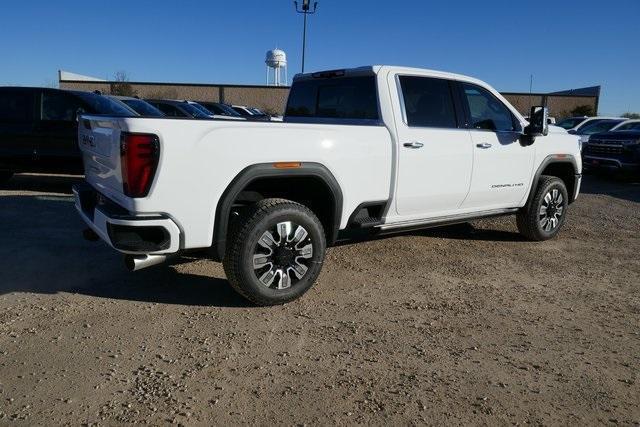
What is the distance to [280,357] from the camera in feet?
10.8

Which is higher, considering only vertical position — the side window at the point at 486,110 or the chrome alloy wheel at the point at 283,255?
the side window at the point at 486,110

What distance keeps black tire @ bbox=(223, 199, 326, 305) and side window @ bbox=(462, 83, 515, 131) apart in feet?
7.65

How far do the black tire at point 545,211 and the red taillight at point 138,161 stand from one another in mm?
4550

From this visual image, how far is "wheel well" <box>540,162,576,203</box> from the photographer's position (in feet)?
21.8

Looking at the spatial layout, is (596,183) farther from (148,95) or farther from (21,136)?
(148,95)

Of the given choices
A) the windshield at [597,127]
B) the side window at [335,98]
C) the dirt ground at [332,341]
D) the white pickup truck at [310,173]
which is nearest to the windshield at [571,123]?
the windshield at [597,127]

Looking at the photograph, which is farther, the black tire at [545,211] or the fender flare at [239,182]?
the black tire at [545,211]

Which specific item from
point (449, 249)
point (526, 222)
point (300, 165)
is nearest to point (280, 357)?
point (300, 165)

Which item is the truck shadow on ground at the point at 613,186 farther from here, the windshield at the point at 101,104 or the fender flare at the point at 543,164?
the windshield at the point at 101,104

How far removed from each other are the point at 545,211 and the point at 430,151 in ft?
8.02

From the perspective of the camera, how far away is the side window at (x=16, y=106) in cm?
843

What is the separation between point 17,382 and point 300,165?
228cm

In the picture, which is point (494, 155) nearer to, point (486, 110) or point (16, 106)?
point (486, 110)

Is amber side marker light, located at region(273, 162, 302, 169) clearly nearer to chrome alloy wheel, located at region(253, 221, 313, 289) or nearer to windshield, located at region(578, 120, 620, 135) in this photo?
chrome alloy wheel, located at region(253, 221, 313, 289)
